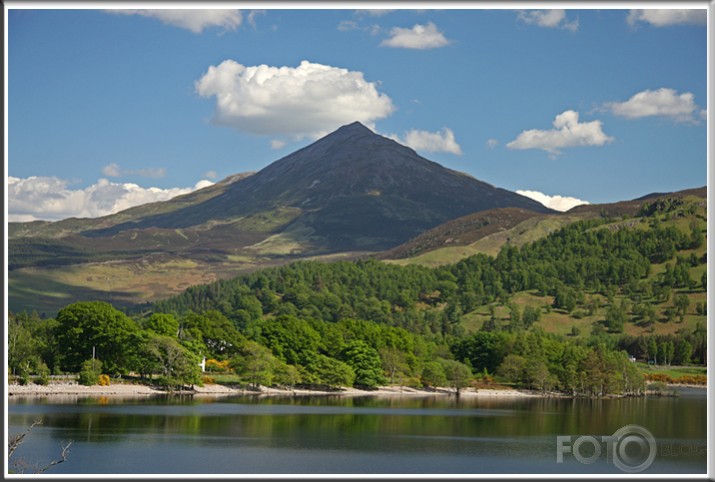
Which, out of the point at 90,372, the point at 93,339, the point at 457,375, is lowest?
the point at 457,375

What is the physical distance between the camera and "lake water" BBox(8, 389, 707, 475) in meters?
31.0

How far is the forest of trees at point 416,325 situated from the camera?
193 ft

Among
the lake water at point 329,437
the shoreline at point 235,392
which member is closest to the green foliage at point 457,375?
the shoreline at point 235,392

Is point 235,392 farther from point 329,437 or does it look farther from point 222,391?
point 329,437

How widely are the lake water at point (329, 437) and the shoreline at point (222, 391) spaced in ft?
9.37

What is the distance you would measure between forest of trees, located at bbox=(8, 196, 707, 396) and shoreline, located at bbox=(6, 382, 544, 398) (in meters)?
0.95

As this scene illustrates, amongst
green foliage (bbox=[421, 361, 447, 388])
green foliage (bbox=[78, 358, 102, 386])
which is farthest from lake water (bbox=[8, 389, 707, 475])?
green foliage (bbox=[421, 361, 447, 388])

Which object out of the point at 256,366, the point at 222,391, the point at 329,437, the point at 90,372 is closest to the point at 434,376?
the point at 256,366

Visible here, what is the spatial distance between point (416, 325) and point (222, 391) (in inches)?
2013

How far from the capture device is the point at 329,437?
3778 centimetres

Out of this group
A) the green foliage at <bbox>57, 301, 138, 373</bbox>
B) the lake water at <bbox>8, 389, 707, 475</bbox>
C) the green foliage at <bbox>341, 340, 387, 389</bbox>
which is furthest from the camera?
the green foliage at <bbox>341, 340, 387, 389</bbox>

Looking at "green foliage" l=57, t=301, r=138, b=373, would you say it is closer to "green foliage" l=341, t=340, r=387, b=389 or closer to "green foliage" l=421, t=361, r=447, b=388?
"green foliage" l=341, t=340, r=387, b=389

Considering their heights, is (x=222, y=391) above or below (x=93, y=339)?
below

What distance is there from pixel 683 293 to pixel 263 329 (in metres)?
70.7
